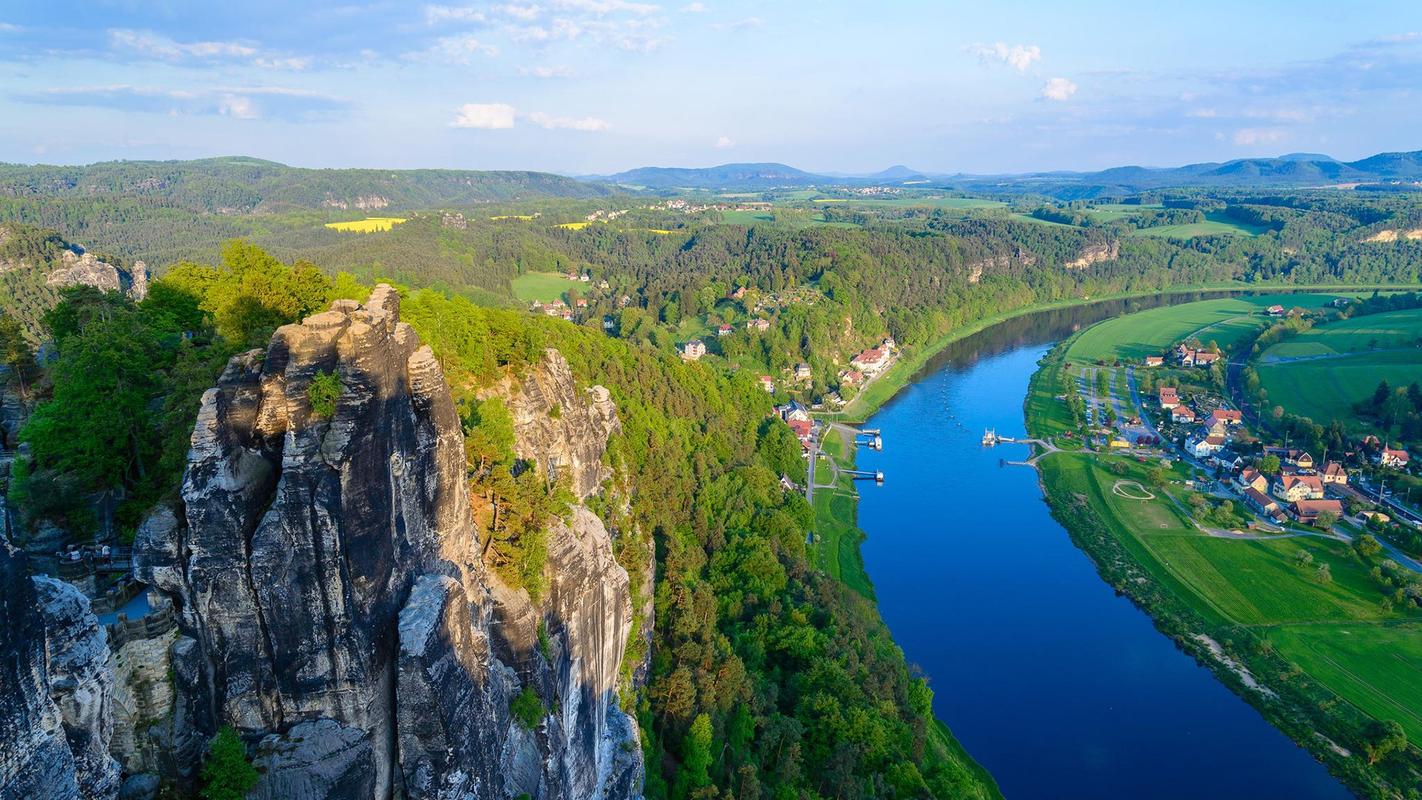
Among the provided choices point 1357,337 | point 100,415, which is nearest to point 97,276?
point 100,415

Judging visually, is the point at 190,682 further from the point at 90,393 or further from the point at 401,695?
the point at 90,393

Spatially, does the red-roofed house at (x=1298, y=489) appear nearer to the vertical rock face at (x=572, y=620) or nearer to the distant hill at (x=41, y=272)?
the vertical rock face at (x=572, y=620)

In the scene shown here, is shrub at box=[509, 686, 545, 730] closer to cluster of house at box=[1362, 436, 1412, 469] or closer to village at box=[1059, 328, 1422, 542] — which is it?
village at box=[1059, 328, 1422, 542]

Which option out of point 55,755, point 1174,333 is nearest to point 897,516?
point 55,755

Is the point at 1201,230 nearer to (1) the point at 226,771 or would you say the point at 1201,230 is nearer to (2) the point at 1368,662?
(2) the point at 1368,662

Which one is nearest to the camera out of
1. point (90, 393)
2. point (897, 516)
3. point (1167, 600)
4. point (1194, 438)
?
point (90, 393)

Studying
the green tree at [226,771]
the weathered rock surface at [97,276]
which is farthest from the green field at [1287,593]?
the weathered rock surface at [97,276]
